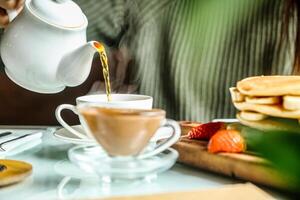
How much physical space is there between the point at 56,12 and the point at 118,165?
28 centimetres

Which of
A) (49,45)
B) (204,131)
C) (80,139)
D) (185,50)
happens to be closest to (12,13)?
(49,45)

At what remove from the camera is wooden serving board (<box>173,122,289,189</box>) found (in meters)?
0.52

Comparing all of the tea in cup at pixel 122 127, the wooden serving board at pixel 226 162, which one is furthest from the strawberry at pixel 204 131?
the tea in cup at pixel 122 127

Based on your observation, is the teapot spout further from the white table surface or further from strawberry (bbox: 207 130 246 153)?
strawberry (bbox: 207 130 246 153)

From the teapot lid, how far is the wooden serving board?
0.25 meters

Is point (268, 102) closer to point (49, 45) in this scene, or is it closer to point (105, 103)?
point (105, 103)

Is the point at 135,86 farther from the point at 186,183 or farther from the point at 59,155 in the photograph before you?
the point at 186,183

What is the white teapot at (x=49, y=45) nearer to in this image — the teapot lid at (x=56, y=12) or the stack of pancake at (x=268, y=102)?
the teapot lid at (x=56, y=12)

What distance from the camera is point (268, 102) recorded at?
2.06 ft

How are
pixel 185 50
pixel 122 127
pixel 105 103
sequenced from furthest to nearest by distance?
pixel 185 50 < pixel 105 103 < pixel 122 127

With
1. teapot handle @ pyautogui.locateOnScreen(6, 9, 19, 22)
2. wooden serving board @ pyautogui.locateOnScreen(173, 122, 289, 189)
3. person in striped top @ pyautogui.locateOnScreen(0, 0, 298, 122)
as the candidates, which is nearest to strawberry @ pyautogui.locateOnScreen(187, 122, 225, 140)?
wooden serving board @ pyautogui.locateOnScreen(173, 122, 289, 189)

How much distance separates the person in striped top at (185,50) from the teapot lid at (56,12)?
2.35 feet

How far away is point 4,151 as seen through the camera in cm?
67

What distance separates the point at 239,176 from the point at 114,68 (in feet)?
4.16
